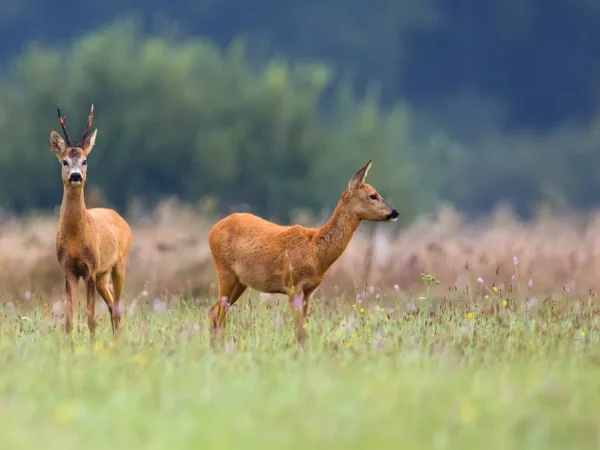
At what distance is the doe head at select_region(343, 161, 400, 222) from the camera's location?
9.20 meters

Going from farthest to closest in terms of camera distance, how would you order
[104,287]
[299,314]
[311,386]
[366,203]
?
[104,287] < [366,203] < [299,314] < [311,386]

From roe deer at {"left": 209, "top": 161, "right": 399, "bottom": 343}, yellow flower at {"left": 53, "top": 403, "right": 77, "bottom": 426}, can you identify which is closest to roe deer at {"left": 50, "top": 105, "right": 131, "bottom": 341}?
roe deer at {"left": 209, "top": 161, "right": 399, "bottom": 343}

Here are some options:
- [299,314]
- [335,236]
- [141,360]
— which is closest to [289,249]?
A: [335,236]

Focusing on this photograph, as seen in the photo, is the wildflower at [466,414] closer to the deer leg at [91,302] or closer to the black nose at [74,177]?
the deer leg at [91,302]

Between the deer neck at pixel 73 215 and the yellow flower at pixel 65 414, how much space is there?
333 cm

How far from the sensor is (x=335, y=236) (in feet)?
29.9

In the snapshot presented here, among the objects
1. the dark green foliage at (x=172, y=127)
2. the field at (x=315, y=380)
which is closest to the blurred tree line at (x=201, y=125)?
the dark green foliage at (x=172, y=127)

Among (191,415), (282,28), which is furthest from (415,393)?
(282,28)

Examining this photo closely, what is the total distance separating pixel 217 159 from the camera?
3606 cm

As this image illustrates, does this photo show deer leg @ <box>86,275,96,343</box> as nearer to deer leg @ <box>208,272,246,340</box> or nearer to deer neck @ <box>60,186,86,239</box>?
deer neck @ <box>60,186,86,239</box>

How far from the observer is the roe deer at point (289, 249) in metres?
8.98

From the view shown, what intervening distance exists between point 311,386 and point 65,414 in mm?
1256

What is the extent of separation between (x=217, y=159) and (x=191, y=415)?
30623 millimetres

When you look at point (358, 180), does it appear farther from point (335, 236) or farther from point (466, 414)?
point (466, 414)
